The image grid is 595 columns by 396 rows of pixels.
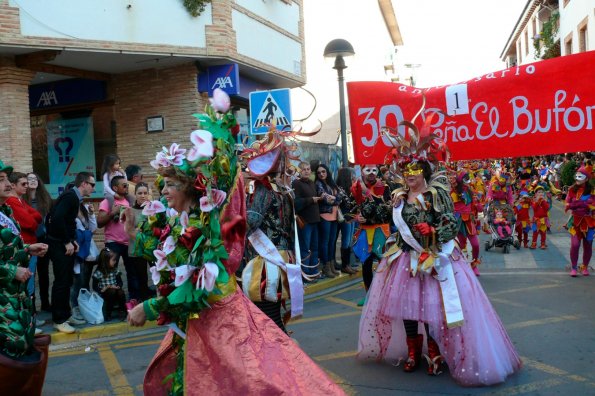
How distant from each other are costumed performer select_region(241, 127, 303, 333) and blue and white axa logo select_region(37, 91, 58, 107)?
35.9 feet

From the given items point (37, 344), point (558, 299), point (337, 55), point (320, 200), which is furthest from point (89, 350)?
point (337, 55)

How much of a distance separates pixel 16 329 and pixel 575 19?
28317 millimetres

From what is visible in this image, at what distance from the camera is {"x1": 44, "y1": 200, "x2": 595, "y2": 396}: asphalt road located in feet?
16.2

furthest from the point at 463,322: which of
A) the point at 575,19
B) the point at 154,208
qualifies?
the point at 575,19

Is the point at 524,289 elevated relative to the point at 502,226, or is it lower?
lower

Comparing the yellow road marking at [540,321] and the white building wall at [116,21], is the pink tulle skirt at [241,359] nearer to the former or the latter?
the yellow road marking at [540,321]

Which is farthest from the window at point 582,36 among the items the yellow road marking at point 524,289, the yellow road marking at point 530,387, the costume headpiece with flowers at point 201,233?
the costume headpiece with flowers at point 201,233

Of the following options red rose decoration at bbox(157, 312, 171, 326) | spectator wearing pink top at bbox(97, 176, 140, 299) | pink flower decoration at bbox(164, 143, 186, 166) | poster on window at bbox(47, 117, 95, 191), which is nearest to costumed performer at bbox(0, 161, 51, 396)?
red rose decoration at bbox(157, 312, 171, 326)

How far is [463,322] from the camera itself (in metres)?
4.88

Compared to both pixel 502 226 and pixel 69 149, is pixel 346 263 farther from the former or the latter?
pixel 69 149

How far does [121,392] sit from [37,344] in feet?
3.04

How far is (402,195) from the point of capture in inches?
212

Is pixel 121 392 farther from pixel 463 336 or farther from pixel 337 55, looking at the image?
pixel 337 55

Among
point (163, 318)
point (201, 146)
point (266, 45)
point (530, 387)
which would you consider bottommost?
point (530, 387)
